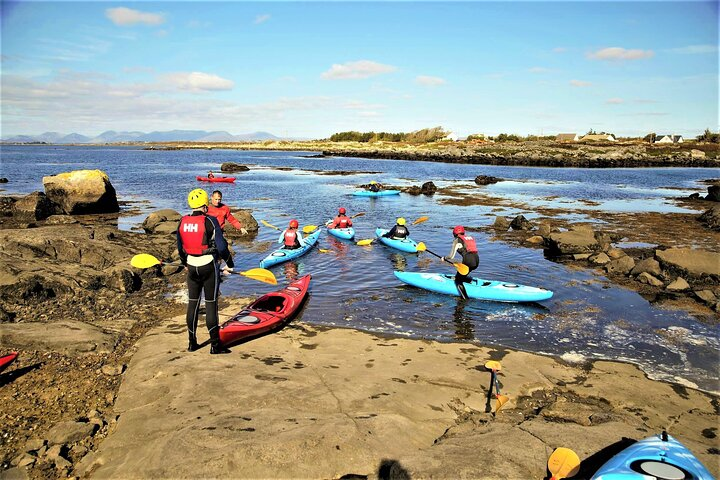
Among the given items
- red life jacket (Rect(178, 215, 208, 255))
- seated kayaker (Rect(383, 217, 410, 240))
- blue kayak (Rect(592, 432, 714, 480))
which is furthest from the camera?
seated kayaker (Rect(383, 217, 410, 240))

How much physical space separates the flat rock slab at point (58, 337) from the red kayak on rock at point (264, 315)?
199 cm

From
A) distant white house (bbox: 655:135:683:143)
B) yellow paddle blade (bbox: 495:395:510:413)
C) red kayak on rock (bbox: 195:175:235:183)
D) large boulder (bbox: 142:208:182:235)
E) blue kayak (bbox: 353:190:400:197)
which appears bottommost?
yellow paddle blade (bbox: 495:395:510:413)

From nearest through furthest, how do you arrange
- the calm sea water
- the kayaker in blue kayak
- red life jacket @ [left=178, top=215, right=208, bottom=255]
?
red life jacket @ [left=178, top=215, right=208, bottom=255], the calm sea water, the kayaker in blue kayak

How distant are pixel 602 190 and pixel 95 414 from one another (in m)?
43.7

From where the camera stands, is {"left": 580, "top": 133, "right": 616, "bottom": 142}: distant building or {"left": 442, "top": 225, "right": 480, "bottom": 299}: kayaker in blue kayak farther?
{"left": 580, "top": 133, "right": 616, "bottom": 142}: distant building

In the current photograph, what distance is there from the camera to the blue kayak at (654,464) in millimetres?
3928

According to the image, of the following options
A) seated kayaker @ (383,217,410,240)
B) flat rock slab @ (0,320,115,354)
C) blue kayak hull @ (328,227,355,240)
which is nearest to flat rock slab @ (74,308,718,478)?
flat rock slab @ (0,320,115,354)

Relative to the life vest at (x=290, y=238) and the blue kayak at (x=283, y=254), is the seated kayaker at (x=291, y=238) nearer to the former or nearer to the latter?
the life vest at (x=290, y=238)

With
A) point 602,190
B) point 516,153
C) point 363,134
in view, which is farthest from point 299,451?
point 363,134

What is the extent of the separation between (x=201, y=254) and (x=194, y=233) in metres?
0.36

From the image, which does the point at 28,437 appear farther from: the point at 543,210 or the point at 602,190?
the point at 602,190

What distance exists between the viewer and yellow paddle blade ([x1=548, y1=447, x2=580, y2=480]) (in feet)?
13.1

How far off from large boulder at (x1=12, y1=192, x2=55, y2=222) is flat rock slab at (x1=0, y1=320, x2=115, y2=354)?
53.2 ft

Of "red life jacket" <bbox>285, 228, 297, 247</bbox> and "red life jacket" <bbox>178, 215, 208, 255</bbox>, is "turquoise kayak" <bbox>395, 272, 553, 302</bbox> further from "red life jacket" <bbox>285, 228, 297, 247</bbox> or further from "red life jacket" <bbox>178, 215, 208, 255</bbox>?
"red life jacket" <bbox>178, 215, 208, 255</bbox>
